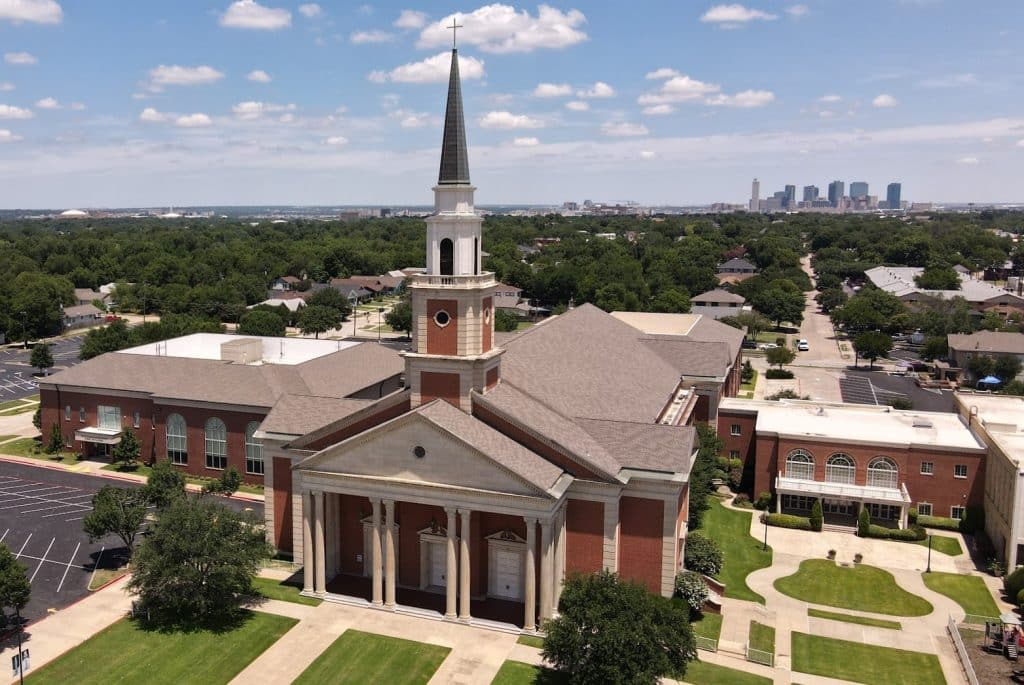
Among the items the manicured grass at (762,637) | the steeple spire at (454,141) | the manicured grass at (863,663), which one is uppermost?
the steeple spire at (454,141)

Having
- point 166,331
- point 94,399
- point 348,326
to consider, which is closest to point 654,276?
point 348,326

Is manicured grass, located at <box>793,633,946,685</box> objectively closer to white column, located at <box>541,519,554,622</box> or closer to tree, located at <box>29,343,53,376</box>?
white column, located at <box>541,519,554,622</box>

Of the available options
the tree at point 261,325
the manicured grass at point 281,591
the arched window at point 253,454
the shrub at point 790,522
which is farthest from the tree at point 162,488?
the tree at point 261,325

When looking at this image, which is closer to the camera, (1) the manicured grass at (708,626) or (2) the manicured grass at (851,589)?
(1) the manicured grass at (708,626)

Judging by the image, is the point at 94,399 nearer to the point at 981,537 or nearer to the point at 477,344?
the point at 477,344

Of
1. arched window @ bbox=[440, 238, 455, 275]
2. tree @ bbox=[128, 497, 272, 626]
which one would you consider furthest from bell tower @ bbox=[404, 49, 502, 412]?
tree @ bbox=[128, 497, 272, 626]

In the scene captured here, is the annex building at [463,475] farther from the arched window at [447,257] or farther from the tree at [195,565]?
the tree at [195,565]
